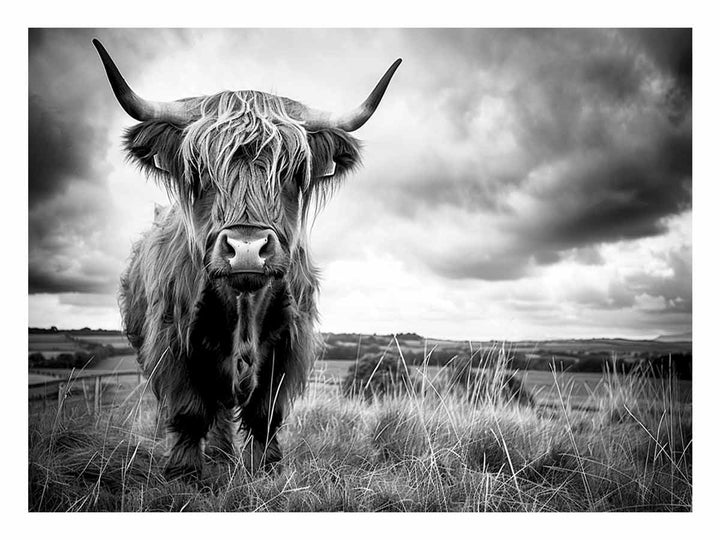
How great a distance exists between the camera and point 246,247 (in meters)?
3.01

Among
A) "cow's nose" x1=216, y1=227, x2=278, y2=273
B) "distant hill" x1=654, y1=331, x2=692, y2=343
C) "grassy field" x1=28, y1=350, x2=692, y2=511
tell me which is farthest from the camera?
"distant hill" x1=654, y1=331, x2=692, y2=343

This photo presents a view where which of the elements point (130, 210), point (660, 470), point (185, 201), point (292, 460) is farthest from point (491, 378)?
point (130, 210)

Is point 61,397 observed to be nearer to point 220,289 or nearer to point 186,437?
point 186,437

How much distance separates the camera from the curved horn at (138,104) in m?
3.16

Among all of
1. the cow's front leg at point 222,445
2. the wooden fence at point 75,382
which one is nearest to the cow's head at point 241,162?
the cow's front leg at point 222,445

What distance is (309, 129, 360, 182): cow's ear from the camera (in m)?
3.57

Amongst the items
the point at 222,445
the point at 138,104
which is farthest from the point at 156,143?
the point at 222,445

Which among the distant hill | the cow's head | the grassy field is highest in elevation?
the cow's head

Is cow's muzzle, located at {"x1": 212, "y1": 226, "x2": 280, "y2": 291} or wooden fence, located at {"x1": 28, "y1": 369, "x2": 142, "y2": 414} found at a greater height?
cow's muzzle, located at {"x1": 212, "y1": 226, "x2": 280, "y2": 291}

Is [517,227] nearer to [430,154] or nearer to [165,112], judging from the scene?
[430,154]

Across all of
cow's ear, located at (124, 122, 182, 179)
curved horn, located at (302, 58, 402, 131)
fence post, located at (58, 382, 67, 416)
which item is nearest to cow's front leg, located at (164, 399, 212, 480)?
fence post, located at (58, 382, 67, 416)

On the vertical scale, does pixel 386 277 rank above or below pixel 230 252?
below

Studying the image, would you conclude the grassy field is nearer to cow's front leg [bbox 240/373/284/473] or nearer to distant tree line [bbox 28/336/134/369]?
cow's front leg [bbox 240/373/284/473]

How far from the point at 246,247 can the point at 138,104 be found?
1.02 metres
